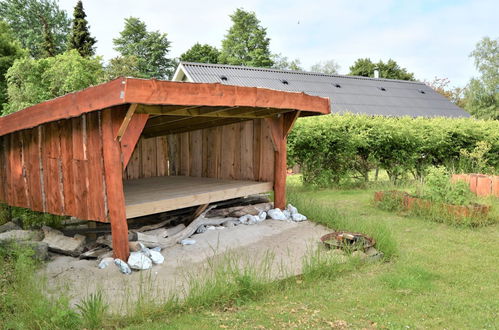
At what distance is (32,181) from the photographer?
6.09m

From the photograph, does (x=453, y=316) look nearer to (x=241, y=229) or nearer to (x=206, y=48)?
(x=241, y=229)

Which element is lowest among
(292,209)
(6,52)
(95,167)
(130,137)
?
(292,209)

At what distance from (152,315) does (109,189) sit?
1.69 meters

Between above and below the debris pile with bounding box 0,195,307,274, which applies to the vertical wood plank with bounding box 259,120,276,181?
above

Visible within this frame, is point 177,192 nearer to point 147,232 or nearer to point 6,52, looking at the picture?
point 147,232

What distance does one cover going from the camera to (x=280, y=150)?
23.1 feet

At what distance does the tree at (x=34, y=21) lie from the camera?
38344 mm

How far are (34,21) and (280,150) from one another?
40.8 metres

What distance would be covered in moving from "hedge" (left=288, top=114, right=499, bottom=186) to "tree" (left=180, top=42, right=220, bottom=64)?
28688 millimetres

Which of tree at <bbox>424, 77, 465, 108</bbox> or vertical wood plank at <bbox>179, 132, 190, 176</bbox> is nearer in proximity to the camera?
vertical wood plank at <bbox>179, 132, 190, 176</bbox>

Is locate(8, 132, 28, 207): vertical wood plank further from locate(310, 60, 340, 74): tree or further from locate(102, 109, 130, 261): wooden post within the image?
locate(310, 60, 340, 74): tree

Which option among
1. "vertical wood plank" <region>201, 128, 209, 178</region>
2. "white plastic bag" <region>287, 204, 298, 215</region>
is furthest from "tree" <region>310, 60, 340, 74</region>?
"white plastic bag" <region>287, 204, 298, 215</region>

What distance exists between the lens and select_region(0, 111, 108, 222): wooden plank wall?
496 centimetres

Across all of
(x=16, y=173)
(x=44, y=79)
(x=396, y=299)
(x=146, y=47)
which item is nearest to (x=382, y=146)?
(x=396, y=299)
